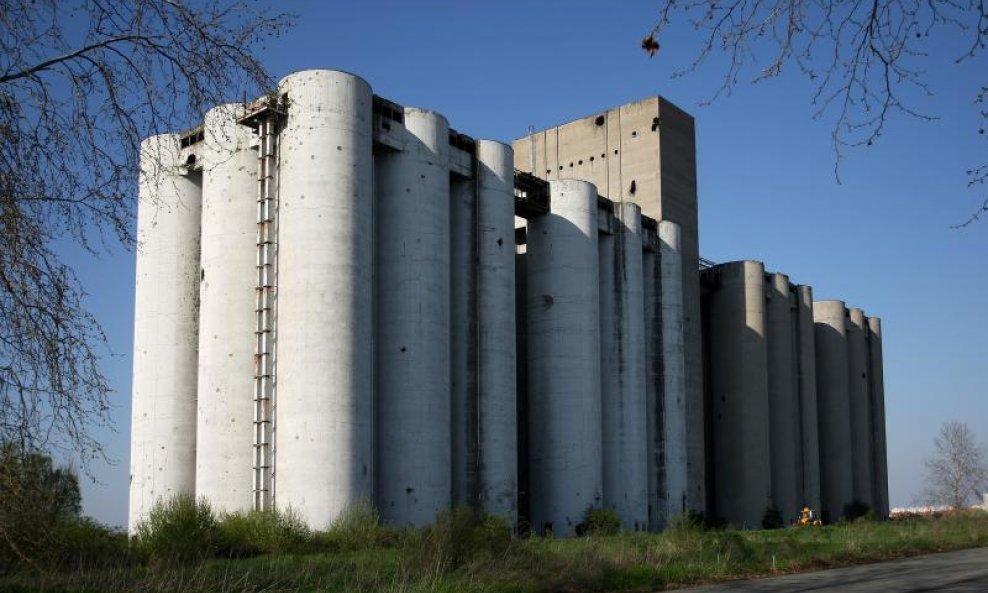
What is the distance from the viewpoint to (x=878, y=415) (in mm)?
77375

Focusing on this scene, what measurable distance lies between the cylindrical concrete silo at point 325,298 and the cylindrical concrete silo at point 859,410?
49.8 meters

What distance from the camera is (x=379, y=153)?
119 ft

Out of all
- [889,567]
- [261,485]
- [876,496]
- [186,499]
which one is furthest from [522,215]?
[876,496]

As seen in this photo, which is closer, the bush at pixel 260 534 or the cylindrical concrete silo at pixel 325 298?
the bush at pixel 260 534

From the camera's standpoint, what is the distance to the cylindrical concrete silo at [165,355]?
37125 mm

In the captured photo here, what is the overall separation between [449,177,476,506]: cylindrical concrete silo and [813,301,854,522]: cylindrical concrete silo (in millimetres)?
38044

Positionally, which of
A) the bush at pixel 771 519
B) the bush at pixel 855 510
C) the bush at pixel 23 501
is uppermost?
the bush at pixel 23 501

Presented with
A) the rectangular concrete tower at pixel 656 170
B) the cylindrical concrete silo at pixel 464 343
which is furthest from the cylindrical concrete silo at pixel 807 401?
the cylindrical concrete silo at pixel 464 343

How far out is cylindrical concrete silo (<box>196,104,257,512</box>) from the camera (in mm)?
34188

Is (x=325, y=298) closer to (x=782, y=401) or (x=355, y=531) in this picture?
(x=355, y=531)

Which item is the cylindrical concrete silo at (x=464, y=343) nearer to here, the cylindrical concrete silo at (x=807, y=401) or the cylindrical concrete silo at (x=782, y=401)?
the cylindrical concrete silo at (x=782, y=401)

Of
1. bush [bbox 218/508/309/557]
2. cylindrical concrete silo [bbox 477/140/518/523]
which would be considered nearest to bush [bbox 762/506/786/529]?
cylindrical concrete silo [bbox 477/140/518/523]

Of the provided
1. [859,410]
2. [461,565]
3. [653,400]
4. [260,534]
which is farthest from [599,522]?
[859,410]

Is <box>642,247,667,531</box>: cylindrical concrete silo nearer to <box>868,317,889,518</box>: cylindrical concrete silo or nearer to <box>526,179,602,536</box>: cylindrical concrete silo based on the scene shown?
<box>526,179,602,536</box>: cylindrical concrete silo
